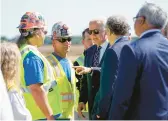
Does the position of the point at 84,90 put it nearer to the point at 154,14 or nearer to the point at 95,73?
the point at 95,73

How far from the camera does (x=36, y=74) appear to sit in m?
4.98

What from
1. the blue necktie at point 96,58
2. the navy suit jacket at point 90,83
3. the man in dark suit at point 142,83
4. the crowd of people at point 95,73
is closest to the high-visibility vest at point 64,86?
the crowd of people at point 95,73

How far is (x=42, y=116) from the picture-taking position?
521 centimetres

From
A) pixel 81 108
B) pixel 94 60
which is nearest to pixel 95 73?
pixel 94 60

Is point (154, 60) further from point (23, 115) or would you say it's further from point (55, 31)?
point (55, 31)

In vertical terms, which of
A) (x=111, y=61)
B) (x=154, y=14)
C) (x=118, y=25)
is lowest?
(x=111, y=61)

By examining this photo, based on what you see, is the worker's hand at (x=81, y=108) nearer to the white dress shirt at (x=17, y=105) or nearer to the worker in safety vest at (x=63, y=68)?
the worker in safety vest at (x=63, y=68)

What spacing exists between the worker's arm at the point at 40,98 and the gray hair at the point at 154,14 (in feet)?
4.40

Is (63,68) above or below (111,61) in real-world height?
below

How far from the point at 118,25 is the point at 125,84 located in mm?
1199

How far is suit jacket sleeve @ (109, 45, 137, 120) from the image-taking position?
4.15 metres

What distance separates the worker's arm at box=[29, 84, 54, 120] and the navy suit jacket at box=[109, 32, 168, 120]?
3.21ft

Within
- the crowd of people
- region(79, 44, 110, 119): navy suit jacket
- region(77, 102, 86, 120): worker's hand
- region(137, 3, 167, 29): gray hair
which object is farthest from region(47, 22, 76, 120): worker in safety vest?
region(137, 3, 167, 29): gray hair

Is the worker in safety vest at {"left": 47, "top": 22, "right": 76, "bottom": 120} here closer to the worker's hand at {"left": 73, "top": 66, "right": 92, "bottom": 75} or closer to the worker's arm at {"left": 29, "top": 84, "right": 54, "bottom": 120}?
the worker's hand at {"left": 73, "top": 66, "right": 92, "bottom": 75}
